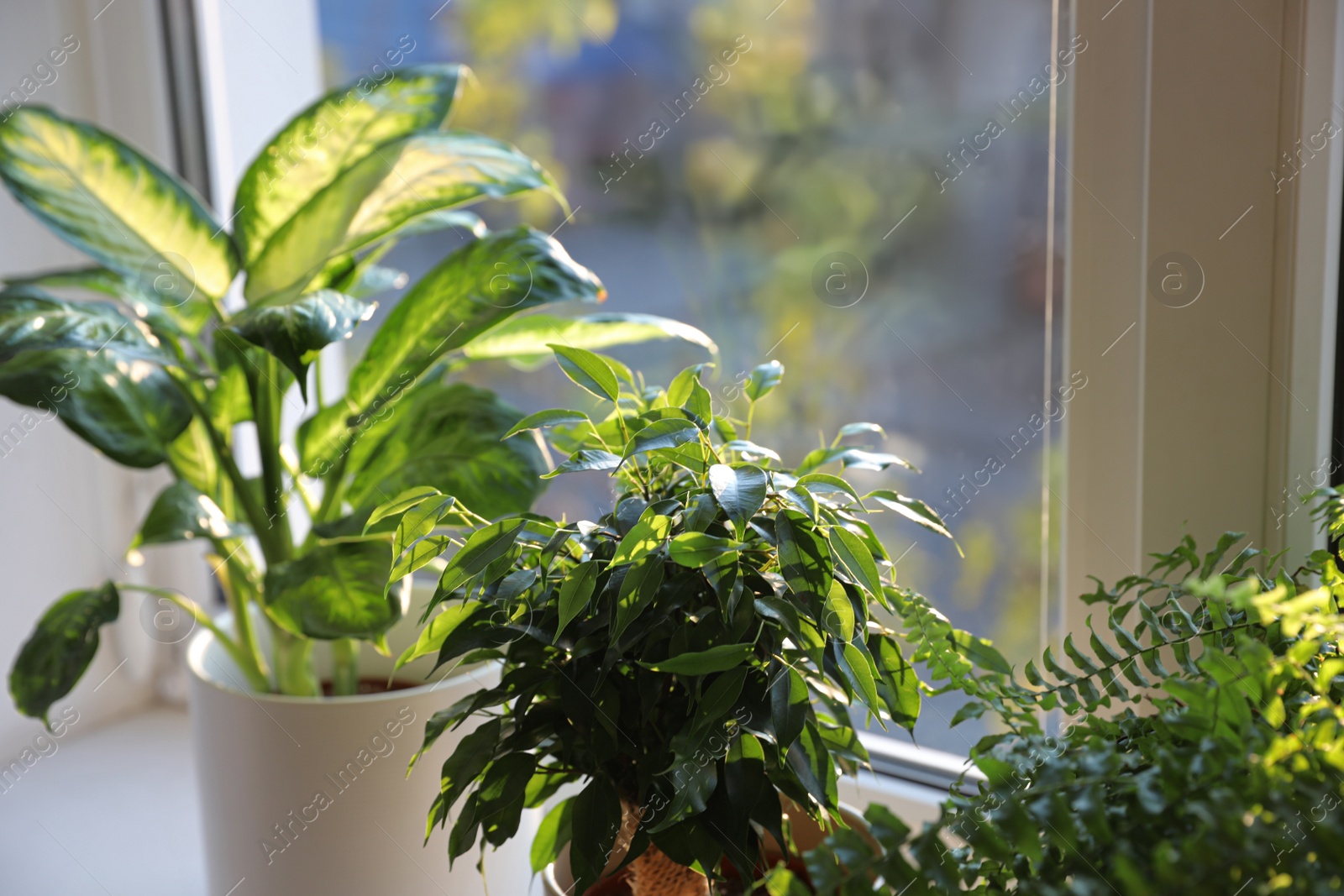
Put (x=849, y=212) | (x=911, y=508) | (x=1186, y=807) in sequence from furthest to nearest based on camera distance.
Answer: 1. (x=849, y=212)
2. (x=911, y=508)
3. (x=1186, y=807)

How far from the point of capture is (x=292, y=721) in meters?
0.80

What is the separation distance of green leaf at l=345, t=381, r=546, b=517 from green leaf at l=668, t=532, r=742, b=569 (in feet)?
1.04

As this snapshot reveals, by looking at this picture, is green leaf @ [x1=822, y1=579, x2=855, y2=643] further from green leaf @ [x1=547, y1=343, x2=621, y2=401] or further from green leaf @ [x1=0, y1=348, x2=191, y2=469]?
green leaf @ [x1=0, y1=348, x2=191, y2=469]

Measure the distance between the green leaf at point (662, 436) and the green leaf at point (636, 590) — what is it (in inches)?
2.3

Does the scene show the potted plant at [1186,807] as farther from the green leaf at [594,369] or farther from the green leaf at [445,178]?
→ the green leaf at [445,178]

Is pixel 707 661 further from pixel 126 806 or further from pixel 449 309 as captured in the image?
pixel 126 806

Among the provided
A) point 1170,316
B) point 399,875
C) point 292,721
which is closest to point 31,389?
point 292,721

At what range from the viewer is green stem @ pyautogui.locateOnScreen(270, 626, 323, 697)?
2.94 feet

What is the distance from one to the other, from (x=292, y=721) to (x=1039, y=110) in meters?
0.82

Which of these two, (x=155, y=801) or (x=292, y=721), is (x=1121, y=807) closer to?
(x=292, y=721)

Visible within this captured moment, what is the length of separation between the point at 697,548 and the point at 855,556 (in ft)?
0.30

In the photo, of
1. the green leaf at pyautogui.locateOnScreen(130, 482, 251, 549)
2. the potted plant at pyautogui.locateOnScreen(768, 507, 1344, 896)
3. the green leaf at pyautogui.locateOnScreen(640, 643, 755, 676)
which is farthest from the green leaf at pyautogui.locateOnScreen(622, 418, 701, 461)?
the green leaf at pyautogui.locateOnScreen(130, 482, 251, 549)

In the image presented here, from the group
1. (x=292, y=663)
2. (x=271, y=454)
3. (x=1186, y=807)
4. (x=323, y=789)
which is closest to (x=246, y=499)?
(x=271, y=454)

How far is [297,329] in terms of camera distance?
688 mm
